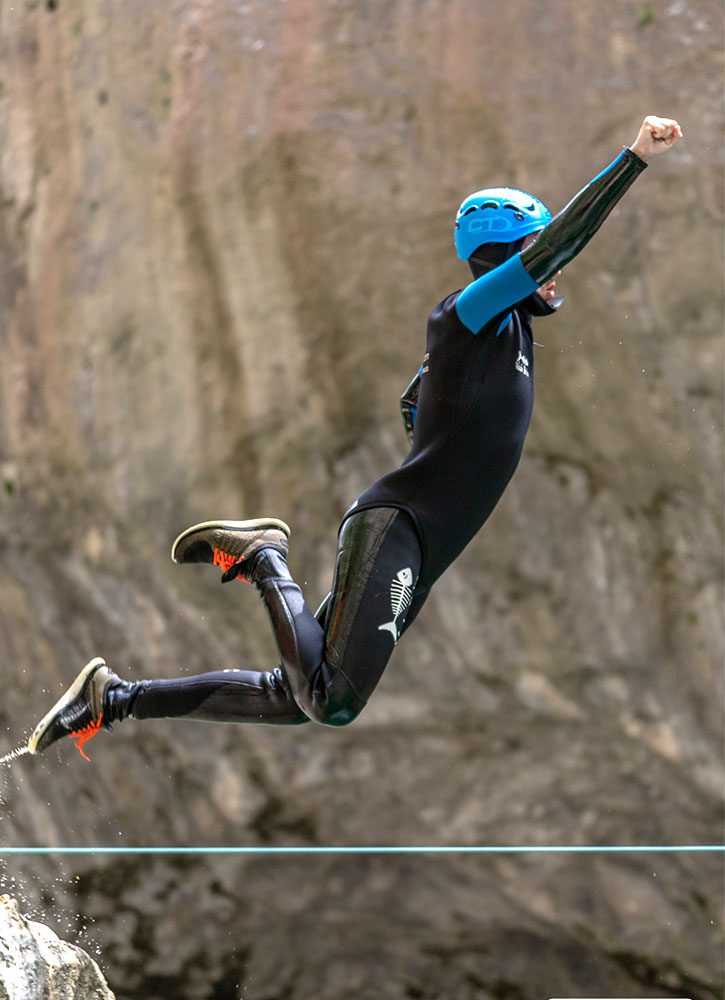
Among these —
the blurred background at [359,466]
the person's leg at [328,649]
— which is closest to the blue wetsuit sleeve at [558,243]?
the person's leg at [328,649]

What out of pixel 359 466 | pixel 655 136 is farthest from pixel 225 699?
pixel 359 466

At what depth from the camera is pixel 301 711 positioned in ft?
7.64

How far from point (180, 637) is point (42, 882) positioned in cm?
111

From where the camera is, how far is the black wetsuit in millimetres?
2184

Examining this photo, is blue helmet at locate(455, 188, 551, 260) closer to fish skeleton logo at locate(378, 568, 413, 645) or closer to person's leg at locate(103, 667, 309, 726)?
fish skeleton logo at locate(378, 568, 413, 645)

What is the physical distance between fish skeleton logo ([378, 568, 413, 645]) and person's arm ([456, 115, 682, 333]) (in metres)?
0.48

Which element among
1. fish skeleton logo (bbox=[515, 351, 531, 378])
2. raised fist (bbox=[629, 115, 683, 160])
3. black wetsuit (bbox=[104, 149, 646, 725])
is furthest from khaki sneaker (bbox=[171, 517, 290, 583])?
raised fist (bbox=[629, 115, 683, 160])

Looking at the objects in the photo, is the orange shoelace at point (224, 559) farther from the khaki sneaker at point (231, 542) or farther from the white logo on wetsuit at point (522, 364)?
the white logo on wetsuit at point (522, 364)

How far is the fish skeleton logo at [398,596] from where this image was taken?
7.22ft

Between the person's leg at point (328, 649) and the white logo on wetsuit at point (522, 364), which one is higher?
the white logo on wetsuit at point (522, 364)

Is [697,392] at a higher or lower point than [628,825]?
higher

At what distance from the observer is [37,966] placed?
2.38 meters

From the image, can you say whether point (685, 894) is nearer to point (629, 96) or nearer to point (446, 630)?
point (446, 630)

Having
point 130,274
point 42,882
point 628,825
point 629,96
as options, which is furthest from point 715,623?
point 42,882
